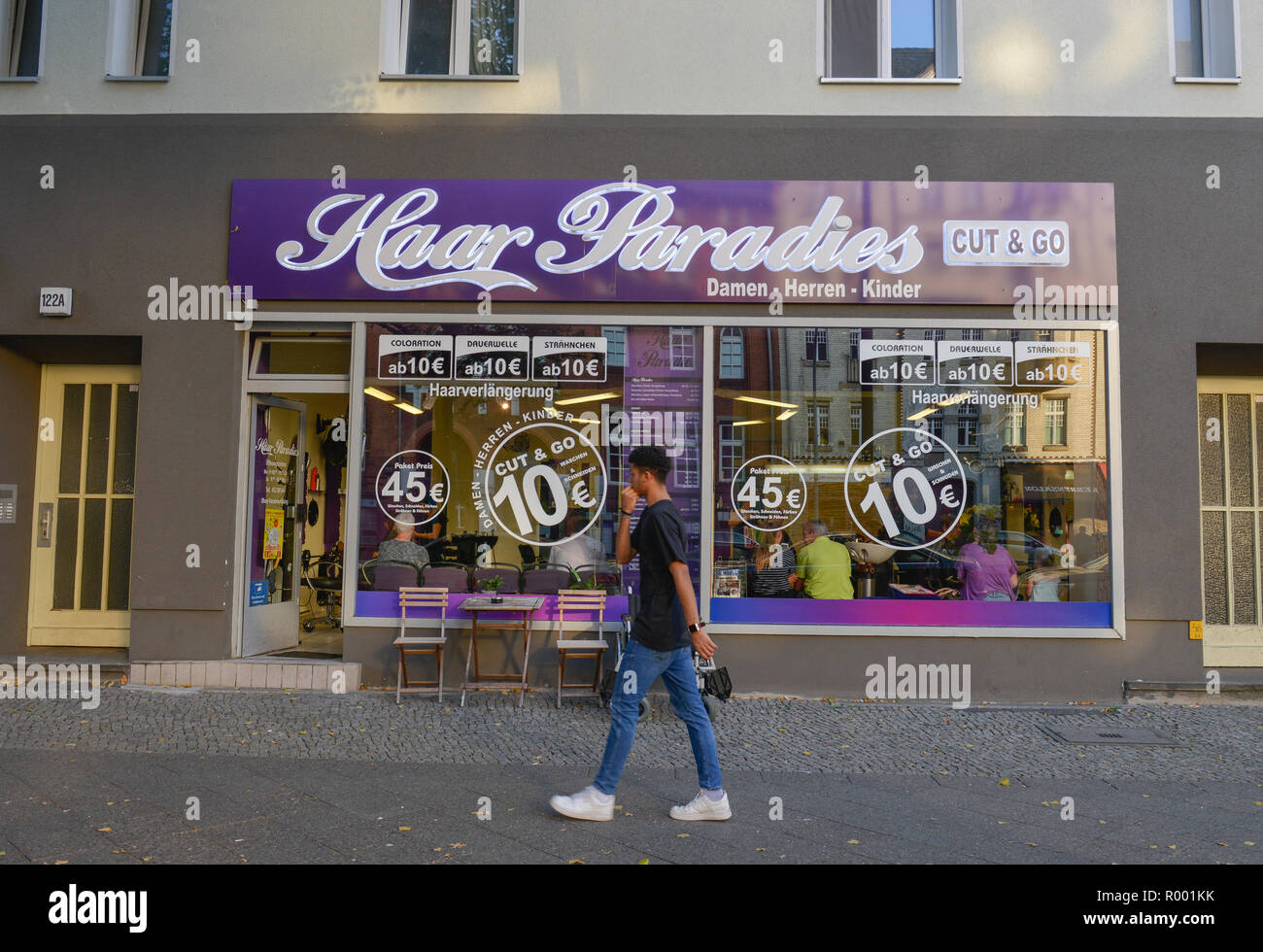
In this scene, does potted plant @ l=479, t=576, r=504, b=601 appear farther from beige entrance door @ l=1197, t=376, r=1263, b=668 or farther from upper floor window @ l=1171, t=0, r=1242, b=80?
upper floor window @ l=1171, t=0, r=1242, b=80

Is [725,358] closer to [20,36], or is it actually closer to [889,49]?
[889,49]

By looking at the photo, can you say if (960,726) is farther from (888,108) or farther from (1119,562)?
(888,108)

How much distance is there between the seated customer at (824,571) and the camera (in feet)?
26.2

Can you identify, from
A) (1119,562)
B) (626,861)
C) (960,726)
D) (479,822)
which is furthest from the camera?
(1119,562)

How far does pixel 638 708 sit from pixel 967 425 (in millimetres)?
4643

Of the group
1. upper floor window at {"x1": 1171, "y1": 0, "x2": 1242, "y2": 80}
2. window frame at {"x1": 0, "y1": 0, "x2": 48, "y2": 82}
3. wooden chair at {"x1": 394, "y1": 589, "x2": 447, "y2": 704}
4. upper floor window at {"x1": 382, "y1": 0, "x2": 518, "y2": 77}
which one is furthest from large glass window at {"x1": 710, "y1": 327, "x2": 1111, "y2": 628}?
window frame at {"x1": 0, "y1": 0, "x2": 48, "y2": 82}

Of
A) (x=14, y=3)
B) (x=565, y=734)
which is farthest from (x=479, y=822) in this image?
(x=14, y=3)

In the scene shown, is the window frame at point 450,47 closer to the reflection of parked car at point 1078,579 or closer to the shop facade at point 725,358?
the shop facade at point 725,358

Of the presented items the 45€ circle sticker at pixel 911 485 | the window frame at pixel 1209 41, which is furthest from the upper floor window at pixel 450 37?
the window frame at pixel 1209 41

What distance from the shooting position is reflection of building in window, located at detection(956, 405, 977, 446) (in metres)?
8.06

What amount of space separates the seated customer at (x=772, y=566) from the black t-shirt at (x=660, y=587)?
10.6ft

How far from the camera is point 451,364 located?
27.0ft

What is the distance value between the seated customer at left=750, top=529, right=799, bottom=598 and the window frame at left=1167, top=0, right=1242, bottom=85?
526cm

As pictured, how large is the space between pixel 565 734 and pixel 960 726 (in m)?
2.96
